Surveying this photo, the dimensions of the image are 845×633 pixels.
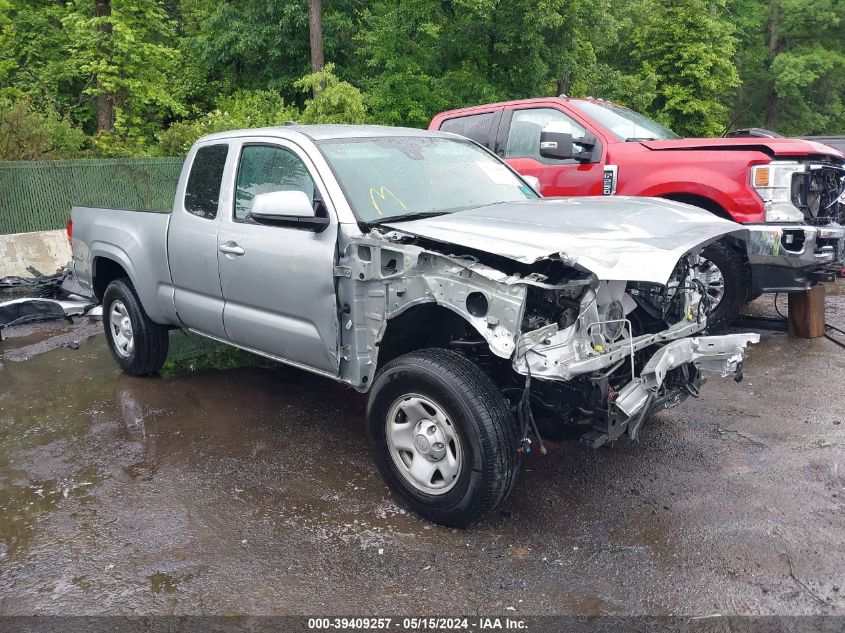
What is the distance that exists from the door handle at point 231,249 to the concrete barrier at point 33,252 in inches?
315

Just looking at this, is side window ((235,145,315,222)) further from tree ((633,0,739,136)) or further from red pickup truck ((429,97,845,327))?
tree ((633,0,739,136))

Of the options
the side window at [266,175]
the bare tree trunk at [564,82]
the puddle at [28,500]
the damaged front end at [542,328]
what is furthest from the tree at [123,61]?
→ the damaged front end at [542,328]

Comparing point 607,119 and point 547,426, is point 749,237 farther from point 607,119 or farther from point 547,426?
point 547,426

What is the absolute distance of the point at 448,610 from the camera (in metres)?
3.04

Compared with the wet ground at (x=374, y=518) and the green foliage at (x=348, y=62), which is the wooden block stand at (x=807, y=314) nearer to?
the wet ground at (x=374, y=518)

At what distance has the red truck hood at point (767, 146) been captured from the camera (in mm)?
6194

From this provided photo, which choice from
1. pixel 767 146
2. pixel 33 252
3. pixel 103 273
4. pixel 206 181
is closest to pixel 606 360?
pixel 206 181

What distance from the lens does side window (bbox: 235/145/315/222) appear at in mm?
4488

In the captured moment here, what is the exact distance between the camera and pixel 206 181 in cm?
521

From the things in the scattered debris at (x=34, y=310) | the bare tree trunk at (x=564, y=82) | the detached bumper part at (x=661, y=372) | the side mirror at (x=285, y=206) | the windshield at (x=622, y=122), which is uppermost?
the bare tree trunk at (x=564, y=82)

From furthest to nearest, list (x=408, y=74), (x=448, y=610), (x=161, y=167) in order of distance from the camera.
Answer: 1. (x=408, y=74)
2. (x=161, y=167)
3. (x=448, y=610)

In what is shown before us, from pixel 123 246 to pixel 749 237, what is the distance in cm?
526

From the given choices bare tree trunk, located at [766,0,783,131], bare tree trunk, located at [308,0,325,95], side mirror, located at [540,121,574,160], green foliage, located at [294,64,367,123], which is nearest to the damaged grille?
side mirror, located at [540,121,574,160]

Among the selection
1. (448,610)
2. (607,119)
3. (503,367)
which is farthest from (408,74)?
(448,610)
